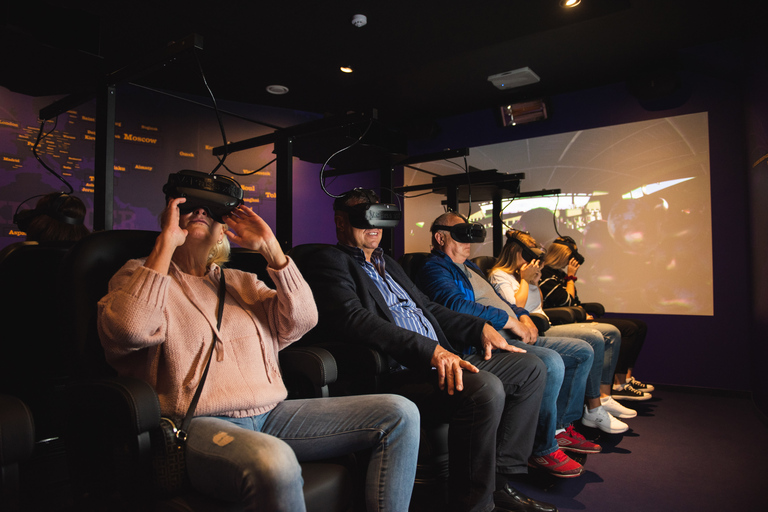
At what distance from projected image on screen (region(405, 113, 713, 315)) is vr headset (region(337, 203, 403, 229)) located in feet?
8.39

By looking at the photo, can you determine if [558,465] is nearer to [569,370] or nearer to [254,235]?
[569,370]

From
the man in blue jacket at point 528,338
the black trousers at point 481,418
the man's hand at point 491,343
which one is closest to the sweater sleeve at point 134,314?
the black trousers at point 481,418

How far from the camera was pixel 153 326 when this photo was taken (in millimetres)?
1121

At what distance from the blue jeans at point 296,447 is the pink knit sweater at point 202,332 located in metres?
0.07

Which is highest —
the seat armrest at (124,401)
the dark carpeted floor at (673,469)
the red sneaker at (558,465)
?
the seat armrest at (124,401)

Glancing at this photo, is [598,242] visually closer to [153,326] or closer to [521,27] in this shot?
[521,27]

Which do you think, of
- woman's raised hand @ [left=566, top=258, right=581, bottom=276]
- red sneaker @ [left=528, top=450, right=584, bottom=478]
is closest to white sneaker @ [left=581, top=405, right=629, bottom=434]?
red sneaker @ [left=528, top=450, right=584, bottom=478]

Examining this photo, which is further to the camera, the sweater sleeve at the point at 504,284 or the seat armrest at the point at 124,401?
the sweater sleeve at the point at 504,284

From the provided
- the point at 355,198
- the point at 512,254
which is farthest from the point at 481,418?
the point at 512,254

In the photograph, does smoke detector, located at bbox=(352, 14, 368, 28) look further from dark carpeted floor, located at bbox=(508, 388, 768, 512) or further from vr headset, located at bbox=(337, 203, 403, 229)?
dark carpeted floor, located at bbox=(508, 388, 768, 512)

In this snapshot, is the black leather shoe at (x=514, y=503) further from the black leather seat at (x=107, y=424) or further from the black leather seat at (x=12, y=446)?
the black leather seat at (x=12, y=446)

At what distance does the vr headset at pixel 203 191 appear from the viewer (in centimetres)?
126

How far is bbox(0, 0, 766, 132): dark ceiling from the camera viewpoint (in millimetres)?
2775

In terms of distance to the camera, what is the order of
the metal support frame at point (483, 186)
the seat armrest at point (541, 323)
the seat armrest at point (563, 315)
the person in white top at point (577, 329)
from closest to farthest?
the seat armrest at point (541, 323), the person in white top at point (577, 329), the seat armrest at point (563, 315), the metal support frame at point (483, 186)
